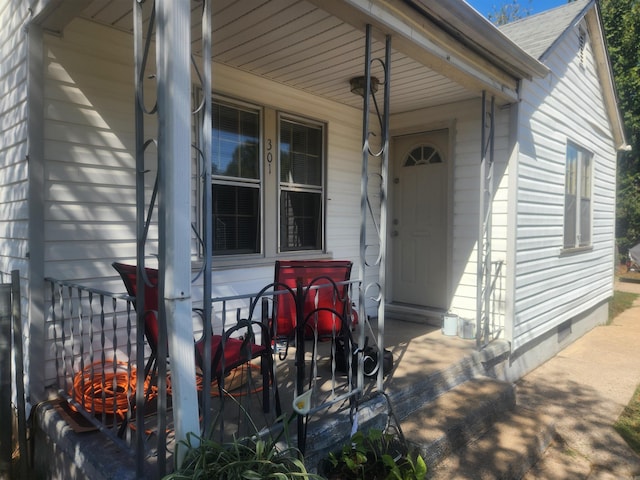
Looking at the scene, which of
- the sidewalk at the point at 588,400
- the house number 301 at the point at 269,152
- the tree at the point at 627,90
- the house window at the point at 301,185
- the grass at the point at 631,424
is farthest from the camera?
the tree at the point at 627,90

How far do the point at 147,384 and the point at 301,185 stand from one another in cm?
239

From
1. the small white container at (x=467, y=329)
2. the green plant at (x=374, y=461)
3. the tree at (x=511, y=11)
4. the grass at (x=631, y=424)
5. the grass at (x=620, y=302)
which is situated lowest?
the grass at (x=620, y=302)

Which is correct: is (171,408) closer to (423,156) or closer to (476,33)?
(476,33)

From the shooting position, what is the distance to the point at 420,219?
5320mm

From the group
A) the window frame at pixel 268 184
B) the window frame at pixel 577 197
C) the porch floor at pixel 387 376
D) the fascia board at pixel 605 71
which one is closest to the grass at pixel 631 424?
the porch floor at pixel 387 376

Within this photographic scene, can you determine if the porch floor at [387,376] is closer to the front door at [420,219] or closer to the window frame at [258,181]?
the front door at [420,219]

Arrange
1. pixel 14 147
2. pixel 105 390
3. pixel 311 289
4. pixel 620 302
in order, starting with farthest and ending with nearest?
pixel 620 302 → pixel 311 289 → pixel 14 147 → pixel 105 390

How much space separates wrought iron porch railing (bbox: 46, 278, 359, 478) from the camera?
1.99 metres

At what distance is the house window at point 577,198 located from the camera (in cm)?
584

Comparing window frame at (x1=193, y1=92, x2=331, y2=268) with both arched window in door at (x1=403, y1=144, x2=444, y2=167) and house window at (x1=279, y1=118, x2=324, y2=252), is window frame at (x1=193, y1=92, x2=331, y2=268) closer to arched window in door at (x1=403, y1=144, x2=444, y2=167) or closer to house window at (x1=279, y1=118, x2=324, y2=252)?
house window at (x1=279, y1=118, x2=324, y2=252)

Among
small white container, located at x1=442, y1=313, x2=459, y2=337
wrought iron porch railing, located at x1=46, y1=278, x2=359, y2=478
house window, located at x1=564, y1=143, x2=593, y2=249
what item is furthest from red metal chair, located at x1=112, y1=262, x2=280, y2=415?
house window, located at x1=564, y1=143, x2=593, y2=249

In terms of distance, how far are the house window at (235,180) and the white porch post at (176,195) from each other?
194 centimetres

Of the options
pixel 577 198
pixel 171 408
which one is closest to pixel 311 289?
pixel 171 408

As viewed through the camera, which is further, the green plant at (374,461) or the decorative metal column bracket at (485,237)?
the decorative metal column bracket at (485,237)
